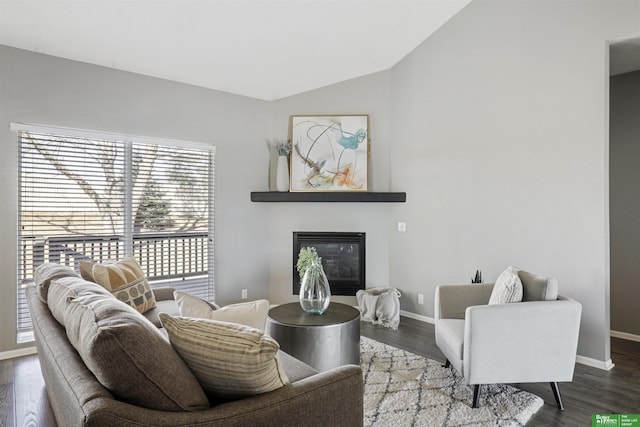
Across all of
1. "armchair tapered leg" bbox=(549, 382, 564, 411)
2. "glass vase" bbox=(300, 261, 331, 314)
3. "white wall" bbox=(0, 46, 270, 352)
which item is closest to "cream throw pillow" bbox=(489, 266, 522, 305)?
"armchair tapered leg" bbox=(549, 382, 564, 411)

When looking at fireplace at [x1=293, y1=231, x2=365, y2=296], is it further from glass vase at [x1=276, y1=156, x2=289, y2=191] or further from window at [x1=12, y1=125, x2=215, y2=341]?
window at [x1=12, y1=125, x2=215, y2=341]

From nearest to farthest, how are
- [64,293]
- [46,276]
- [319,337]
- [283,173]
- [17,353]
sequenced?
[64,293] → [46,276] → [319,337] → [17,353] → [283,173]

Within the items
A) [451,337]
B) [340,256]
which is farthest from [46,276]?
[340,256]

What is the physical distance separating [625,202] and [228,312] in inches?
157

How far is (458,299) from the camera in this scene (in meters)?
3.04

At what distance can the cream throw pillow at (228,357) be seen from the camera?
118 cm

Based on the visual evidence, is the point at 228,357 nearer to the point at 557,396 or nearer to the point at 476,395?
the point at 476,395

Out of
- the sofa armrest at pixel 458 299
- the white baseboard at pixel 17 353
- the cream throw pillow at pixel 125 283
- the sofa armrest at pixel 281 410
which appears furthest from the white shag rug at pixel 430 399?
the white baseboard at pixel 17 353

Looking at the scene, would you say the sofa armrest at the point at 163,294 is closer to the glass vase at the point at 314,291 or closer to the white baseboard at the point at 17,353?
the white baseboard at the point at 17,353

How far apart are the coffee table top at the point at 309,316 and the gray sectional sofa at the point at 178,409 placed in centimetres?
129

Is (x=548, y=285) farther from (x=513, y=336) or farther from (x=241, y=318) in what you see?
(x=241, y=318)

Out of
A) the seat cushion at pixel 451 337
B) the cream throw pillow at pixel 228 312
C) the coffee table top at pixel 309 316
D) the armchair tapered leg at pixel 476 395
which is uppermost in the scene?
the cream throw pillow at pixel 228 312

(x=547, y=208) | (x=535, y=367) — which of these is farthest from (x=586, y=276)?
(x=535, y=367)

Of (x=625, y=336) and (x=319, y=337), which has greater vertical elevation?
(x=319, y=337)
